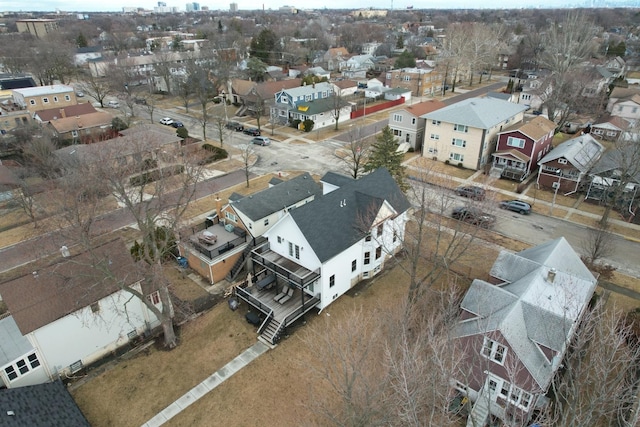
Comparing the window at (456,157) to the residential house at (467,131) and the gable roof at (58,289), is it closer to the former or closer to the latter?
the residential house at (467,131)

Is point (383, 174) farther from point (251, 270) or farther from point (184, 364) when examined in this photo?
→ point (184, 364)

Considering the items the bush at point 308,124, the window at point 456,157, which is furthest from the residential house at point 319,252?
the bush at point 308,124

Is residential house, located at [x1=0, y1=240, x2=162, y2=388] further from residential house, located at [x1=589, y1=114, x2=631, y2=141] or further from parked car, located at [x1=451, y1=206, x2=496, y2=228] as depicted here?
residential house, located at [x1=589, y1=114, x2=631, y2=141]

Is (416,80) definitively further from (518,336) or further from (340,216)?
(518,336)

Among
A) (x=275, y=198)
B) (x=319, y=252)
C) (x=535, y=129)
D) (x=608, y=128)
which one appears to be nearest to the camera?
(x=319, y=252)

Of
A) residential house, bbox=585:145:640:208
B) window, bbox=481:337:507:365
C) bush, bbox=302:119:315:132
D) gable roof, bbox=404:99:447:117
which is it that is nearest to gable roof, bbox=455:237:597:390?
window, bbox=481:337:507:365

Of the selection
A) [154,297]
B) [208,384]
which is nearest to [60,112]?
[154,297]
